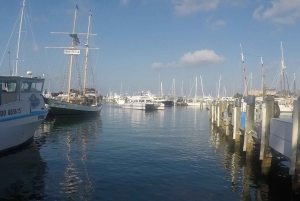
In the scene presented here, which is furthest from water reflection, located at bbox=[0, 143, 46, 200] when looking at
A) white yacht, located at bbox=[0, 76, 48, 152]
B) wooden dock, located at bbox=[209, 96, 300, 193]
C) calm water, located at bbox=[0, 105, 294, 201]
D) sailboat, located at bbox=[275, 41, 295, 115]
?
sailboat, located at bbox=[275, 41, 295, 115]

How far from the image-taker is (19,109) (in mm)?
17984

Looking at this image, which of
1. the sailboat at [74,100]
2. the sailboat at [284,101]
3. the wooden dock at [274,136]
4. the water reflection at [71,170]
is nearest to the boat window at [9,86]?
the water reflection at [71,170]

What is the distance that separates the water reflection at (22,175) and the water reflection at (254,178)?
25.4 ft

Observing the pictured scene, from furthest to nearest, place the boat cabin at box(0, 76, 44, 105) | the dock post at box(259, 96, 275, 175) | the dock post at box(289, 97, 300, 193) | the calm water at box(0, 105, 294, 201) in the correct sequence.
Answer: the boat cabin at box(0, 76, 44, 105), the dock post at box(259, 96, 275, 175), the calm water at box(0, 105, 294, 201), the dock post at box(289, 97, 300, 193)

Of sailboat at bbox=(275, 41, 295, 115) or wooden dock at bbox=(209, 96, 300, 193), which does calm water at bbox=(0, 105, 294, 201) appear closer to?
wooden dock at bbox=(209, 96, 300, 193)

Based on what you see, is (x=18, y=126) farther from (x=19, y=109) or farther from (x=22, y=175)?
(x=22, y=175)

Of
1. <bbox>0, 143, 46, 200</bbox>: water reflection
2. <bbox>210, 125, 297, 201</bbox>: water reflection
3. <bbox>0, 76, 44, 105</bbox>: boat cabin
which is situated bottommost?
<bbox>0, 143, 46, 200</bbox>: water reflection

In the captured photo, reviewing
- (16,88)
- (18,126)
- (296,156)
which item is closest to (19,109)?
(18,126)

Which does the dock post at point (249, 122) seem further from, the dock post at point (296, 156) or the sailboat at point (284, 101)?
the sailboat at point (284, 101)

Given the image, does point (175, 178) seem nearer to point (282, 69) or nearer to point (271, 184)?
point (271, 184)

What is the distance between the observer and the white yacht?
16906mm

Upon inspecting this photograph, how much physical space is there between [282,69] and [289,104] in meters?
9.87

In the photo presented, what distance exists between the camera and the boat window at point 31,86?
802 inches

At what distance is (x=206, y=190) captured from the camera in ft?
37.7
